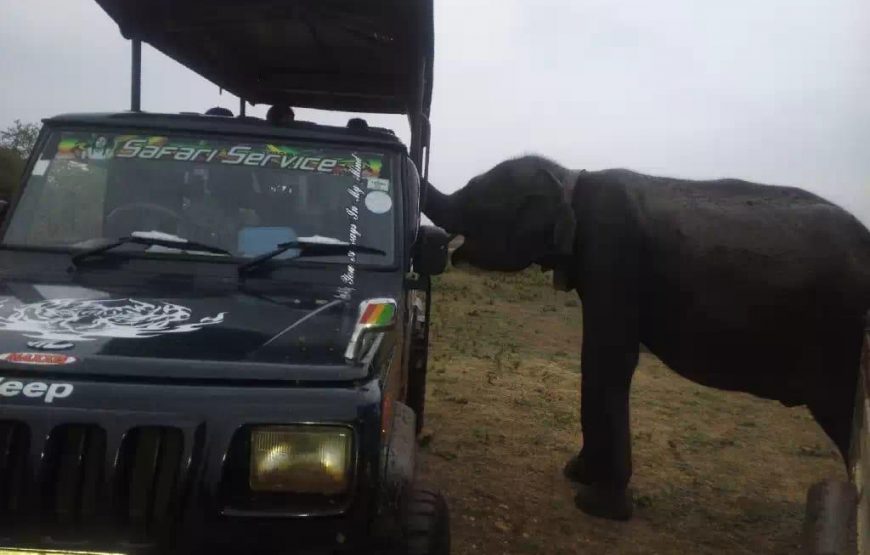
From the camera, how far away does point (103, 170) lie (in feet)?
11.2

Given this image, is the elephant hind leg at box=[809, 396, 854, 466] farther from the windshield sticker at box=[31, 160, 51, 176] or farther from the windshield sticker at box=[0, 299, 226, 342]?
the windshield sticker at box=[31, 160, 51, 176]

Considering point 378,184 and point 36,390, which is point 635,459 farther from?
point 36,390

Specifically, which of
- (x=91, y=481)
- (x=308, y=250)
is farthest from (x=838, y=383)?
(x=91, y=481)

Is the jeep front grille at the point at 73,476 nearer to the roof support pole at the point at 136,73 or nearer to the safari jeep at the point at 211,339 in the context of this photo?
the safari jeep at the point at 211,339

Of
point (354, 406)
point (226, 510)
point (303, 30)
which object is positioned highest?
point (303, 30)

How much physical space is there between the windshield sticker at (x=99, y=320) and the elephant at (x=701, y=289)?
329 cm

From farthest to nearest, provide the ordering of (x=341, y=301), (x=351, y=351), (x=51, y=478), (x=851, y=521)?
1. (x=341, y=301)
2. (x=851, y=521)
3. (x=351, y=351)
4. (x=51, y=478)

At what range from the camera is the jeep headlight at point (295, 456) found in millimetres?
1978

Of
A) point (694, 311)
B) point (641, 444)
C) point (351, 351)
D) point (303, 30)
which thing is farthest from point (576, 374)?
point (351, 351)

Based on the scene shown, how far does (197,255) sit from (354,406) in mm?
1344

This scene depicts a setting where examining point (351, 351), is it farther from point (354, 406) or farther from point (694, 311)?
point (694, 311)

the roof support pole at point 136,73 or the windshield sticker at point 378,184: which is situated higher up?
the roof support pole at point 136,73

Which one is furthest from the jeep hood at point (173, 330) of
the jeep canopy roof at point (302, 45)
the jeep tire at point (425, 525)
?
the jeep canopy roof at point (302, 45)

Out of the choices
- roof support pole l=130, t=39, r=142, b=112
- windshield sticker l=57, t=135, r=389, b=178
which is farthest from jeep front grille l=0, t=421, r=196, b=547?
roof support pole l=130, t=39, r=142, b=112
